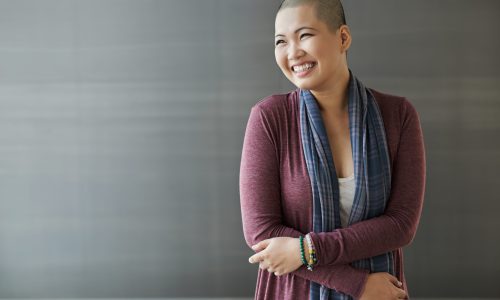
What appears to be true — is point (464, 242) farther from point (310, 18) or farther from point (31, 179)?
point (31, 179)

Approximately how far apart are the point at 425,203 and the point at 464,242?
27cm

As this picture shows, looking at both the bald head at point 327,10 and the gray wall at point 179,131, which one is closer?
the bald head at point 327,10

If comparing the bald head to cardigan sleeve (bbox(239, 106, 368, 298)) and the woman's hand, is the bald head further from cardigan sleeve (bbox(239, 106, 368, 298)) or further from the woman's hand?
the woman's hand

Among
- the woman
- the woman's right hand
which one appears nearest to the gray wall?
the woman

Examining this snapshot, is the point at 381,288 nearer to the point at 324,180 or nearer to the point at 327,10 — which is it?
the point at 324,180

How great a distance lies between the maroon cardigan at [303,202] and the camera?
3.62ft

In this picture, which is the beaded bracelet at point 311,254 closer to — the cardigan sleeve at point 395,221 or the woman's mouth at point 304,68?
the cardigan sleeve at point 395,221

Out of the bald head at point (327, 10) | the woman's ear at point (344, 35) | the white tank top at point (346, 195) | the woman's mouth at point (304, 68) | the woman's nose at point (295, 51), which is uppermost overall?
the bald head at point (327, 10)

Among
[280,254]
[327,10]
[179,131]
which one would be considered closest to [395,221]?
[280,254]

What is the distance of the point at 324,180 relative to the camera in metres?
1.13

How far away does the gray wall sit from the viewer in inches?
88.3

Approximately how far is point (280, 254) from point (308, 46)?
49 cm

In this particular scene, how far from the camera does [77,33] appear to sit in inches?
→ 91.4

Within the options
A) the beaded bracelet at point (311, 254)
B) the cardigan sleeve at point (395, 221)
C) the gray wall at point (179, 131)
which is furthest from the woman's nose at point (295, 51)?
the gray wall at point (179, 131)
